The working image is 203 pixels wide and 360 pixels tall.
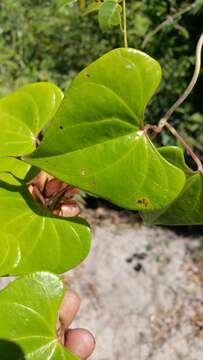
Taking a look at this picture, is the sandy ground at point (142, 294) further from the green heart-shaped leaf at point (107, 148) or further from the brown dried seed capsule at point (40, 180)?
the green heart-shaped leaf at point (107, 148)

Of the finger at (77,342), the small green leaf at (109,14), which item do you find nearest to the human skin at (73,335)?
the finger at (77,342)

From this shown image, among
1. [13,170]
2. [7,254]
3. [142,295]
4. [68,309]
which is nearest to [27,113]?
[13,170]

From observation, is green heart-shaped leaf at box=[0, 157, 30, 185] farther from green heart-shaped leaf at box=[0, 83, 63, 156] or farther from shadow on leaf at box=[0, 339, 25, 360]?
shadow on leaf at box=[0, 339, 25, 360]

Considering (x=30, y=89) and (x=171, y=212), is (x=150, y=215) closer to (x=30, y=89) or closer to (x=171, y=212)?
(x=171, y=212)

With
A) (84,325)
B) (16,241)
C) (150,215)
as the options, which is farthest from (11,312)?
(84,325)

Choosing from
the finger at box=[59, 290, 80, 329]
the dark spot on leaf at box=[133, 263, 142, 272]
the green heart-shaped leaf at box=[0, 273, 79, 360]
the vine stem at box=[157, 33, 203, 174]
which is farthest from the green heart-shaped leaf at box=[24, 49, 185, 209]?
the dark spot on leaf at box=[133, 263, 142, 272]

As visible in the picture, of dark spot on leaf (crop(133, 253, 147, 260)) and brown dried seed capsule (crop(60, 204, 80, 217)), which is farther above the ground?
brown dried seed capsule (crop(60, 204, 80, 217))
